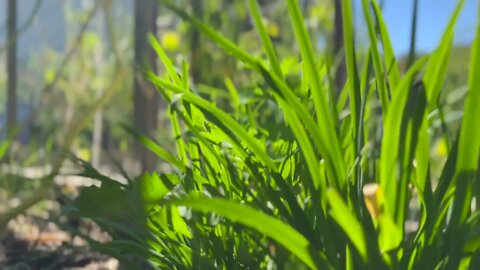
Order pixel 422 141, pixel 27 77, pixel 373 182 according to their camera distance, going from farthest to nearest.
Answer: pixel 27 77 < pixel 373 182 < pixel 422 141

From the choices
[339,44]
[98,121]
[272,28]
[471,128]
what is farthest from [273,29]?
[471,128]

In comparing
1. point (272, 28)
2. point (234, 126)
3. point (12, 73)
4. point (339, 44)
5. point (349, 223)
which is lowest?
point (349, 223)

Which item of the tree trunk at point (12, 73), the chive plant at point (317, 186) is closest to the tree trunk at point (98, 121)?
the tree trunk at point (12, 73)

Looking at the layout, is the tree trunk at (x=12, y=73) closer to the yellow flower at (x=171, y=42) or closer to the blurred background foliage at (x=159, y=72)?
the blurred background foliage at (x=159, y=72)

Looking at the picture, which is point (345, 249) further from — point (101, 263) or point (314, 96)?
point (101, 263)

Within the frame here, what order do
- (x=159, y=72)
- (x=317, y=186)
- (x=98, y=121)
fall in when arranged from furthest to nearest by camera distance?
(x=98, y=121) < (x=159, y=72) < (x=317, y=186)

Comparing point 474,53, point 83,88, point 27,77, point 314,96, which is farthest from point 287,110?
point 27,77

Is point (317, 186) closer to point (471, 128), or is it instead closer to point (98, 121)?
point (471, 128)
